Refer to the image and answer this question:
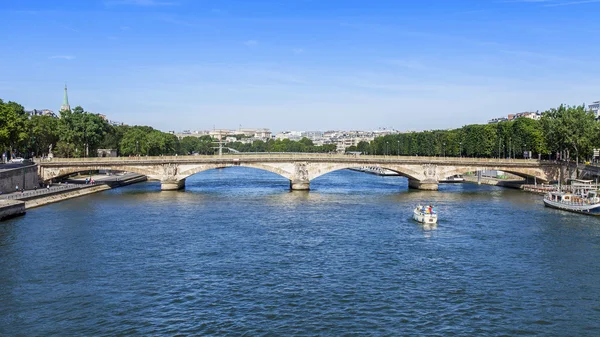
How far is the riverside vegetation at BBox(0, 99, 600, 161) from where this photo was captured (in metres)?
90.9

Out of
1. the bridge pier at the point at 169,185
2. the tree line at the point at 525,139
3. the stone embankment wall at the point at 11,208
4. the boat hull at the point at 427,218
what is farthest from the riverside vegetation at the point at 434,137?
the boat hull at the point at 427,218

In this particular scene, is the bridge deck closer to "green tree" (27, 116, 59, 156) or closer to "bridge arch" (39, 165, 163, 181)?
"bridge arch" (39, 165, 163, 181)

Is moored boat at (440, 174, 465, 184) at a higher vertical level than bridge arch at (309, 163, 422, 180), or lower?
lower

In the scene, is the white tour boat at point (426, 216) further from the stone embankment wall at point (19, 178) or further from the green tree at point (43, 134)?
the green tree at point (43, 134)

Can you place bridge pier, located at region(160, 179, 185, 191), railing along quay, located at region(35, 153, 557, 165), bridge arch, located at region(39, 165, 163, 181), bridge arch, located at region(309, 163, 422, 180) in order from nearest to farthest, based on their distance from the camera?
1. bridge arch, located at region(39, 165, 163, 181)
2. railing along quay, located at region(35, 153, 557, 165)
3. bridge pier, located at region(160, 179, 185, 191)
4. bridge arch, located at region(309, 163, 422, 180)

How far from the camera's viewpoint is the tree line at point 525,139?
91250 mm

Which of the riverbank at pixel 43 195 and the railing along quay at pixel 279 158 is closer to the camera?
the riverbank at pixel 43 195

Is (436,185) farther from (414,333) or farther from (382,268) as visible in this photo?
(414,333)

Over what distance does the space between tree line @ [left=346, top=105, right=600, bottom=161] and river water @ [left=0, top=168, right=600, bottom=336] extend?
32.7 m

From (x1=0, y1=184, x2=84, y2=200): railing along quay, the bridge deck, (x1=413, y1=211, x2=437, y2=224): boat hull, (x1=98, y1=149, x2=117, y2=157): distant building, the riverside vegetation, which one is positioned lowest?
(x1=413, y1=211, x2=437, y2=224): boat hull

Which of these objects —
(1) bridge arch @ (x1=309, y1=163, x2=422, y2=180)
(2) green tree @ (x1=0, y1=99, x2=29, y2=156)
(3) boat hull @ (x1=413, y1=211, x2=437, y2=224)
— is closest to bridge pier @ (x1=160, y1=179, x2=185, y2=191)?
(1) bridge arch @ (x1=309, y1=163, x2=422, y2=180)

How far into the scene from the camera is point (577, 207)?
64625mm

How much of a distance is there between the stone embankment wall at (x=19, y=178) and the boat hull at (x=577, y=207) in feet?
211

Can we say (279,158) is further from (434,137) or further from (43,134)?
(434,137)
